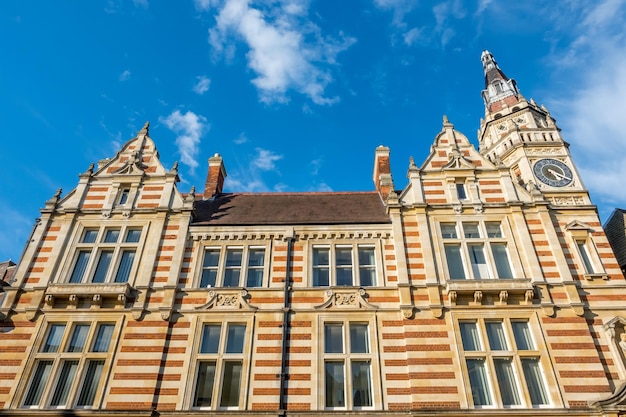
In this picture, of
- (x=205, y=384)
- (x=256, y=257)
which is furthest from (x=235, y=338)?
(x=256, y=257)

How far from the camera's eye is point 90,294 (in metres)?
16.5

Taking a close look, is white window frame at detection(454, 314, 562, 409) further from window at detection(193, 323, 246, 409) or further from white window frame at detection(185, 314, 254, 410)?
window at detection(193, 323, 246, 409)

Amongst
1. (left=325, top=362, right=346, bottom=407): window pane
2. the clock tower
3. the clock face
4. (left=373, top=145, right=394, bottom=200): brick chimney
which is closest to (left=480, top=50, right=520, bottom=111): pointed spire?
the clock tower

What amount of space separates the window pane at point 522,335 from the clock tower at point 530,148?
241 inches

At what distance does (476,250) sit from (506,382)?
5.17 metres

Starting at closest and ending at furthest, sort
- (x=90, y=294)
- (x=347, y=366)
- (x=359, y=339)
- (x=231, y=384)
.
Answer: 1. (x=231, y=384)
2. (x=347, y=366)
3. (x=359, y=339)
4. (x=90, y=294)

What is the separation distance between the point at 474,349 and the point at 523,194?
7.72 m

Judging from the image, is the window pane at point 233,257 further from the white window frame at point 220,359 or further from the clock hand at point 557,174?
the clock hand at point 557,174

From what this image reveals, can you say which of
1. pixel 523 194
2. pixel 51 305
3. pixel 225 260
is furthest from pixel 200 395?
pixel 523 194

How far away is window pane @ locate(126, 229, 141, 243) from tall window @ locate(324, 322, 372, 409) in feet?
29.0

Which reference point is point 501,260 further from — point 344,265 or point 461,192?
point 344,265

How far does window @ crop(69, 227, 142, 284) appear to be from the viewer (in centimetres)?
1766

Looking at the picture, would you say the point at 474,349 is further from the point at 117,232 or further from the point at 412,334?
the point at 117,232

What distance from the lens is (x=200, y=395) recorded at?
1485cm
